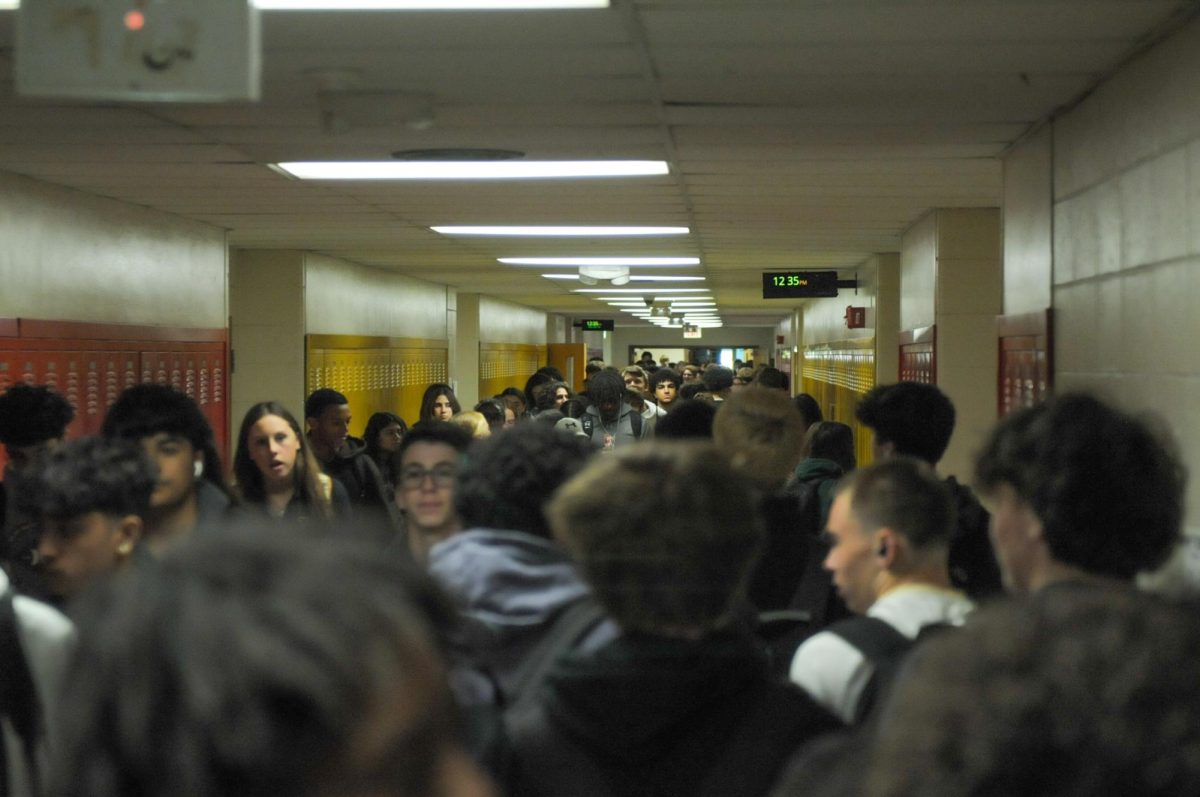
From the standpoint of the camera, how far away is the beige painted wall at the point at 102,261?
702 centimetres

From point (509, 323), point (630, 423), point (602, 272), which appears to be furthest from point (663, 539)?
point (509, 323)

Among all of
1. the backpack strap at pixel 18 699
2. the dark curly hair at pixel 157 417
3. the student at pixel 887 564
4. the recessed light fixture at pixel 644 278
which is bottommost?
the backpack strap at pixel 18 699

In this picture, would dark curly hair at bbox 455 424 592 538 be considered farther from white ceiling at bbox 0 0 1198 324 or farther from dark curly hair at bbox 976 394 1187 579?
white ceiling at bbox 0 0 1198 324

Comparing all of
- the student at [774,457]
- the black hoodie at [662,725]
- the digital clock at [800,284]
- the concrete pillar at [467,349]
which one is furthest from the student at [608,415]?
the concrete pillar at [467,349]

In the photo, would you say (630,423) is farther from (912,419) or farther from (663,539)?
(663,539)

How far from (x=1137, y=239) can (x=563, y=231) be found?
6.10 meters

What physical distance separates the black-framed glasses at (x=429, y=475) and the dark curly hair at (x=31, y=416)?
200cm

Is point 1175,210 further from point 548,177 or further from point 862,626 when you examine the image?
point 548,177

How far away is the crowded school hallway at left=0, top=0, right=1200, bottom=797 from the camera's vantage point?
833mm

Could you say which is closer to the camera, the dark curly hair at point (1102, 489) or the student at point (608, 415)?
the dark curly hair at point (1102, 489)

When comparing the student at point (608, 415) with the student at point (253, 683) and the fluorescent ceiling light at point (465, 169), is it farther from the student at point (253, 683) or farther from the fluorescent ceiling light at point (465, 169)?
the student at point (253, 683)

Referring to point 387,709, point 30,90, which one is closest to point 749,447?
point 30,90

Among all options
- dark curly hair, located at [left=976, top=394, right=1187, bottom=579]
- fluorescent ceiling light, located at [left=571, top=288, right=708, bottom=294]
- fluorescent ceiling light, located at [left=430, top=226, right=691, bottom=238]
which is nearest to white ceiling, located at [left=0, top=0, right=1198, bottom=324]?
fluorescent ceiling light, located at [left=430, top=226, right=691, bottom=238]

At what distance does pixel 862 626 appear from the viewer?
241 cm
